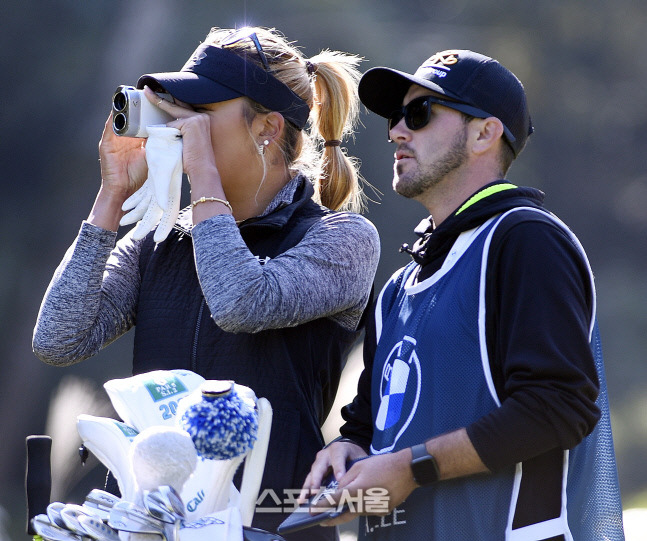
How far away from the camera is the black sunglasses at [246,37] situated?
1.99 m

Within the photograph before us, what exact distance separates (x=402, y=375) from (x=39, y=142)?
244cm

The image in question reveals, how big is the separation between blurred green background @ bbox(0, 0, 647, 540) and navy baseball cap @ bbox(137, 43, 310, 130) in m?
1.54

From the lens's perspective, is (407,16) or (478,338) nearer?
(478,338)

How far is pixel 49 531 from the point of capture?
4.14 feet

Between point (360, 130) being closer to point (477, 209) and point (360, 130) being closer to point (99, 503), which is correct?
point (477, 209)

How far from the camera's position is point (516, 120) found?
1770mm

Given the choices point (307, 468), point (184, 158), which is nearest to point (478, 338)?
Answer: point (307, 468)

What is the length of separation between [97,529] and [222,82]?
38.9 inches

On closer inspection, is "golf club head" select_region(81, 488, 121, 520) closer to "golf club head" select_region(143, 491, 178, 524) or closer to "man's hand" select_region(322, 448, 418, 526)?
"golf club head" select_region(143, 491, 178, 524)

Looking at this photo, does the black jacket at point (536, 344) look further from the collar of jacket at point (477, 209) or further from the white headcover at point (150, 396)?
the white headcover at point (150, 396)

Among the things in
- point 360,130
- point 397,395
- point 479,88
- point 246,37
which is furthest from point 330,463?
point 360,130

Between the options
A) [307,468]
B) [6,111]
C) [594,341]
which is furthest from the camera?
[6,111]

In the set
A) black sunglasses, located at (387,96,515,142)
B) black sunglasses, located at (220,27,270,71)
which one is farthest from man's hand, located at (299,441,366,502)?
black sunglasses, located at (220,27,270,71)

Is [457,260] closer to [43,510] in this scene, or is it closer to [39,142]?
[43,510]
